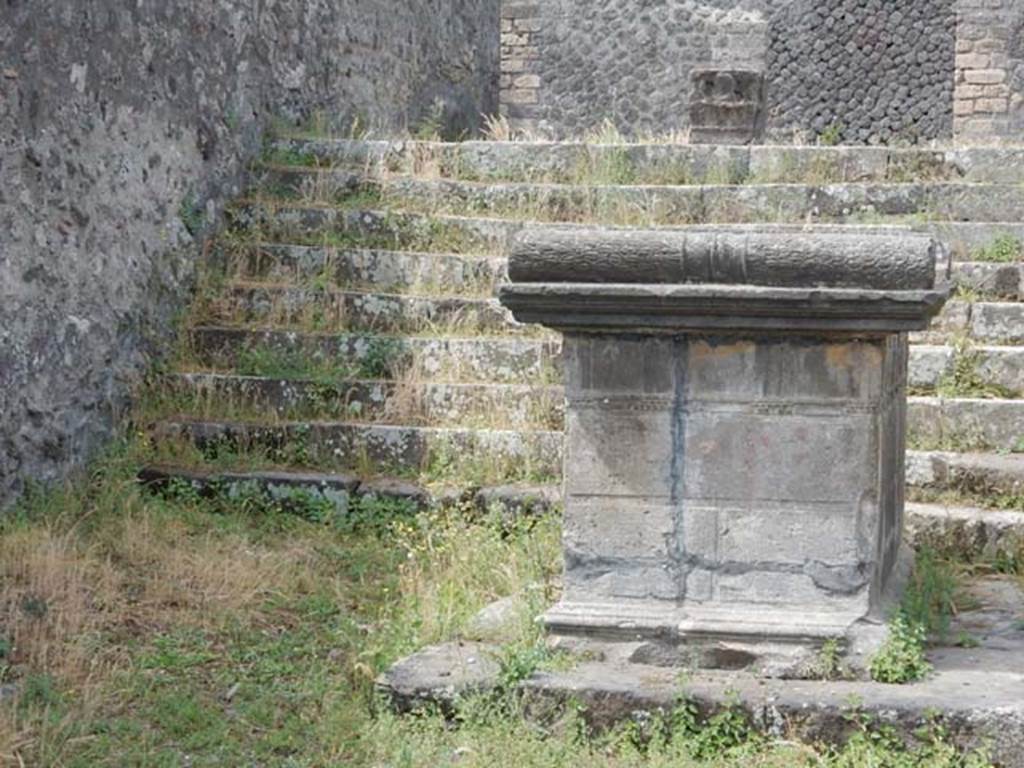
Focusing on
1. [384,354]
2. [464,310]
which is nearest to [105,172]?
[384,354]

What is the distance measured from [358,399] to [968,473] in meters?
2.88

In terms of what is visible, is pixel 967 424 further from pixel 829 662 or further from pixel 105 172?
pixel 105 172

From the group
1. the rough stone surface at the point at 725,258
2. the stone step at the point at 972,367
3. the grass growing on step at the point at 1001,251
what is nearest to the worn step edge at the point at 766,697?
the rough stone surface at the point at 725,258

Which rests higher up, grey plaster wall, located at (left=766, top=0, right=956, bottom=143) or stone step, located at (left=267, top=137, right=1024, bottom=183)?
grey plaster wall, located at (left=766, top=0, right=956, bottom=143)

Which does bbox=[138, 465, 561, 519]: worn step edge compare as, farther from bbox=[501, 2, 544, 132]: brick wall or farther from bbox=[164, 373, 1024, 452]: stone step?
bbox=[501, 2, 544, 132]: brick wall

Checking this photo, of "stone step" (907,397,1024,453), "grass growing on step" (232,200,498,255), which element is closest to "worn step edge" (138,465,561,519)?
"stone step" (907,397,1024,453)

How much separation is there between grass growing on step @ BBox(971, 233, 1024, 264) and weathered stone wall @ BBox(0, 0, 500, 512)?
13.3ft

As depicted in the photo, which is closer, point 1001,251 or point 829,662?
point 829,662

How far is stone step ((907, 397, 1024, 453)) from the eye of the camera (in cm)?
761

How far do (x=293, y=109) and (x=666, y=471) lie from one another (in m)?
6.70

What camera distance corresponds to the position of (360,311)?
29.4 feet

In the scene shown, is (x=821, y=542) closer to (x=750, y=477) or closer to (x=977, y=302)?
(x=750, y=477)

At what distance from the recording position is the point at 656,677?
4766mm

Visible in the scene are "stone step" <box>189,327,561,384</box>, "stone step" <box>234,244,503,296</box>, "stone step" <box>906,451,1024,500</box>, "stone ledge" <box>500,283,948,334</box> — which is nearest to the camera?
"stone ledge" <box>500,283,948,334</box>
